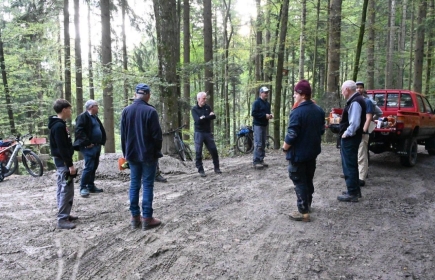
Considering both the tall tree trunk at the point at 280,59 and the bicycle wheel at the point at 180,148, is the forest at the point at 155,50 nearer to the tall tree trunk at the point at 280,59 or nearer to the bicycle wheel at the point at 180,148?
the tall tree trunk at the point at 280,59

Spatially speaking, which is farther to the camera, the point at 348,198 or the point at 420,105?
the point at 420,105

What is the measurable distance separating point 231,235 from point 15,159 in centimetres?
793

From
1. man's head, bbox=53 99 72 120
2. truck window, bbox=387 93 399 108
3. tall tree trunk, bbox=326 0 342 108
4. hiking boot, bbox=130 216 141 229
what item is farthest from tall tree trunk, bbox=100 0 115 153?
truck window, bbox=387 93 399 108

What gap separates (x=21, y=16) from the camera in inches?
554

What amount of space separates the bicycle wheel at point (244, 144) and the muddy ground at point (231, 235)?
18.5 ft

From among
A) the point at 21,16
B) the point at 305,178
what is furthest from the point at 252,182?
the point at 21,16

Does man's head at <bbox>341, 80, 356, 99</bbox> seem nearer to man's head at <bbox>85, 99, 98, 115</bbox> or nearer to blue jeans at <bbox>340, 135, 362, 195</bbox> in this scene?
blue jeans at <bbox>340, 135, 362, 195</bbox>

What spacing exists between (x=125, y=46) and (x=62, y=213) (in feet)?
49.8

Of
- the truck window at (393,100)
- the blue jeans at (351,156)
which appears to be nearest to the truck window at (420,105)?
the truck window at (393,100)

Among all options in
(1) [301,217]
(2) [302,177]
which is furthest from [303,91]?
(1) [301,217]

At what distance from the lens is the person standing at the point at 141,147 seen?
4297 mm

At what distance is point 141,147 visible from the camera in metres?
4.27

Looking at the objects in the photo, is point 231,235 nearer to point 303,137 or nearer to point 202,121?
point 303,137

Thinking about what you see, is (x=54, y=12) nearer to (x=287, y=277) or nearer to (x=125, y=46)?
(x=125, y=46)
